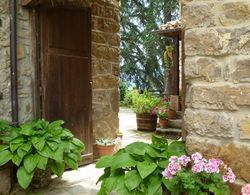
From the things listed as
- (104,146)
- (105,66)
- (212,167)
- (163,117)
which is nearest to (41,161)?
(104,146)

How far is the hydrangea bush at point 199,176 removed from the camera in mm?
2102

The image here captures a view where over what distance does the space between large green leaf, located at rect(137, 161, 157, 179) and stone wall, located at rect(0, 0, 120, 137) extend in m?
1.96

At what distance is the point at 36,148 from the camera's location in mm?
3293

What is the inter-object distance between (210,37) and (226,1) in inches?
9.9

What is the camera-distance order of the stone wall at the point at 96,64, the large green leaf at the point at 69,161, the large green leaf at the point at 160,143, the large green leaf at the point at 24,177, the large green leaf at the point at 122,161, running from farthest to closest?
the stone wall at the point at 96,64, the large green leaf at the point at 69,161, the large green leaf at the point at 24,177, the large green leaf at the point at 160,143, the large green leaf at the point at 122,161

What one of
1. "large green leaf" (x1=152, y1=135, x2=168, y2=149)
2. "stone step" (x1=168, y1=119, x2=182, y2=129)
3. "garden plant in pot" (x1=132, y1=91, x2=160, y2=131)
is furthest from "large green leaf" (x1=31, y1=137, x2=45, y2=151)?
"garden plant in pot" (x1=132, y1=91, x2=160, y2=131)

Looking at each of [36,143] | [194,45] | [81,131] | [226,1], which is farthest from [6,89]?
[226,1]

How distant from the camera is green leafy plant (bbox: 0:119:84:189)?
3.22 m

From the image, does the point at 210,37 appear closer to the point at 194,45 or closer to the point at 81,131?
the point at 194,45

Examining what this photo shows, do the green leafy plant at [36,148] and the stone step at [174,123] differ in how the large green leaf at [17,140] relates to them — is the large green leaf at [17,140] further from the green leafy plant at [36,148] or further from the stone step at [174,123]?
the stone step at [174,123]

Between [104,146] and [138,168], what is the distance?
2472 mm

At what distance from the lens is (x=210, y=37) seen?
225 centimetres

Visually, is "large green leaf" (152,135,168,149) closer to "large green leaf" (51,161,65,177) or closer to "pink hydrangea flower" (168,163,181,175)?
"pink hydrangea flower" (168,163,181,175)

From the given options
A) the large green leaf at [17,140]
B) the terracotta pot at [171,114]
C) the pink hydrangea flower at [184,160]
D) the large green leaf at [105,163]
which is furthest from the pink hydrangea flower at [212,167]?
the terracotta pot at [171,114]
